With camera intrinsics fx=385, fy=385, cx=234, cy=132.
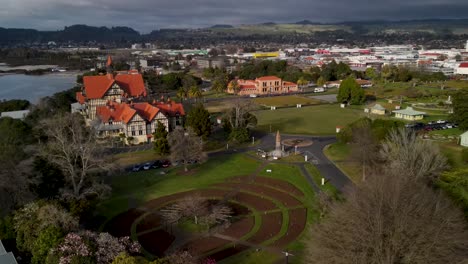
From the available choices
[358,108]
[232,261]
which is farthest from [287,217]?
[358,108]

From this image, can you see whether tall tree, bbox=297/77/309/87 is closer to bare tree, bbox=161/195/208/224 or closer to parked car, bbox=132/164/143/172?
parked car, bbox=132/164/143/172

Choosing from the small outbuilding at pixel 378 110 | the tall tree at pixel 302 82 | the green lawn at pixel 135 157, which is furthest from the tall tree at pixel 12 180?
the tall tree at pixel 302 82

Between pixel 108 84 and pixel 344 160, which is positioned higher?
pixel 108 84

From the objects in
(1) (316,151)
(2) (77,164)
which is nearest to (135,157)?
(2) (77,164)

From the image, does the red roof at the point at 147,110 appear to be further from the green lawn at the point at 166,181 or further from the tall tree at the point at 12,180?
the tall tree at the point at 12,180

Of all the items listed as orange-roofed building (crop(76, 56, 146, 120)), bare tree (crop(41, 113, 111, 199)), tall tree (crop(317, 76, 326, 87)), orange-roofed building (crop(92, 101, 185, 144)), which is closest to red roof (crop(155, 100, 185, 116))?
orange-roofed building (crop(92, 101, 185, 144))

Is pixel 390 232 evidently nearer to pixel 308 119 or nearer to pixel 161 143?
pixel 161 143
